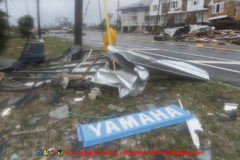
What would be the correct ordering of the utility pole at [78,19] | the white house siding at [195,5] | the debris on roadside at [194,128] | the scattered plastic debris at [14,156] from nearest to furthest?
the scattered plastic debris at [14,156] < the debris on roadside at [194,128] < the utility pole at [78,19] < the white house siding at [195,5]

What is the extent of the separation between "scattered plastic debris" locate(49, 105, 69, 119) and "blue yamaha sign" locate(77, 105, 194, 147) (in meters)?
0.54

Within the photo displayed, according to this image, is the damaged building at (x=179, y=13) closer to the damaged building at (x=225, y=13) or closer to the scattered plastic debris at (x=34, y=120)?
the damaged building at (x=225, y=13)

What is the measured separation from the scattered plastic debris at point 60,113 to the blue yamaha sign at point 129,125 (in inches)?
21.4

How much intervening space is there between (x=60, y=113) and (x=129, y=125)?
49.8 inches

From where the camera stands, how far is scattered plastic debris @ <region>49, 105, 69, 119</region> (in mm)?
2961

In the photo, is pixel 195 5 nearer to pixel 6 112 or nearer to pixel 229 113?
pixel 229 113

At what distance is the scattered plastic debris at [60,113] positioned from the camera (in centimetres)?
296

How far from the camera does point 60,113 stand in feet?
10.0

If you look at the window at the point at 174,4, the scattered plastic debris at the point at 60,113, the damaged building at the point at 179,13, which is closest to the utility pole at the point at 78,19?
the scattered plastic debris at the point at 60,113

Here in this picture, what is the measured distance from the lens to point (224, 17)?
2800cm

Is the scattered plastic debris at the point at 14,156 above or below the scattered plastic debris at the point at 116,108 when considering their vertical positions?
below

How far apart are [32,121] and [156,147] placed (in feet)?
6.45

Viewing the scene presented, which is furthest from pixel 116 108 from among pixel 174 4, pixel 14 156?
pixel 174 4

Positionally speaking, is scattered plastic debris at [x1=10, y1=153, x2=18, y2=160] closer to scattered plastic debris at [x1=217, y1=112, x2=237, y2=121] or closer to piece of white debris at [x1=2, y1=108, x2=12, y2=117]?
piece of white debris at [x1=2, y1=108, x2=12, y2=117]
